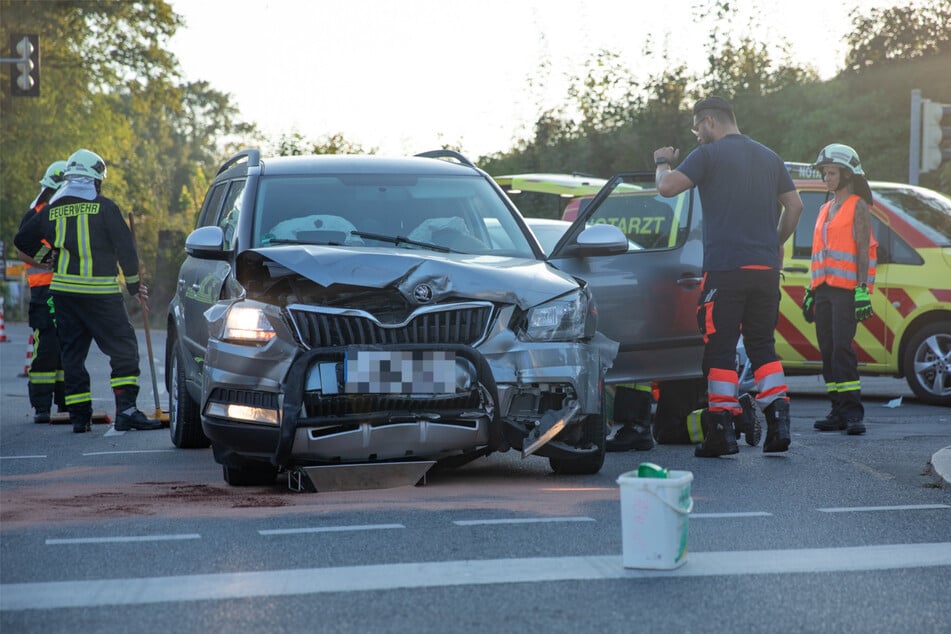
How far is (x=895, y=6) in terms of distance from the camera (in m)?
32.2

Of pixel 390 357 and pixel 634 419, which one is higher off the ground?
pixel 390 357

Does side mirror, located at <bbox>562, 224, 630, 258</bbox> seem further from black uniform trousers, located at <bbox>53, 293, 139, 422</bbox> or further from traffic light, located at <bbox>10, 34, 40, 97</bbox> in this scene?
traffic light, located at <bbox>10, 34, 40, 97</bbox>

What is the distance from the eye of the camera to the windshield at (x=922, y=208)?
12.2 metres

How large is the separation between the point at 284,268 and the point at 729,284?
279cm

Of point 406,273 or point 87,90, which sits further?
point 87,90

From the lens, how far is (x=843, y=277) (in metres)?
10.2

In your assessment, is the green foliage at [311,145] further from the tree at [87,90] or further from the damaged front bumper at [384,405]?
the damaged front bumper at [384,405]

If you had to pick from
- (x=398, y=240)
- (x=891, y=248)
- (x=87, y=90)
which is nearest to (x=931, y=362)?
(x=891, y=248)

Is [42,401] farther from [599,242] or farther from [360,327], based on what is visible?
[360,327]

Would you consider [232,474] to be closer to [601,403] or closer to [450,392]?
[450,392]

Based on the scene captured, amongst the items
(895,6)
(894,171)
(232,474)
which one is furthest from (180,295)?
(895,6)

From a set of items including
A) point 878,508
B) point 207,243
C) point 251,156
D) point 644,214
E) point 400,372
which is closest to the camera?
point 878,508

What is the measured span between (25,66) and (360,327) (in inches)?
747

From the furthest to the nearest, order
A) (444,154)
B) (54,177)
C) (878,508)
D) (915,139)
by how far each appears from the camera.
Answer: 1. (915,139)
2. (54,177)
3. (444,154)
4. (878,508)
